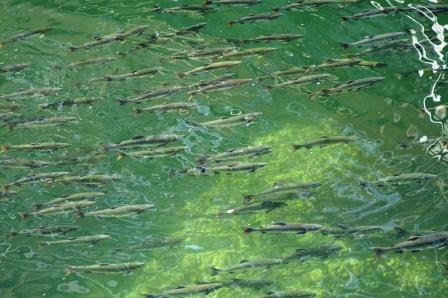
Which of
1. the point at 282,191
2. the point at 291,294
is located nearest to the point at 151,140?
the point at 282,191

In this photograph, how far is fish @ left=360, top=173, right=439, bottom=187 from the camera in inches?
264

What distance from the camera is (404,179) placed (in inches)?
266

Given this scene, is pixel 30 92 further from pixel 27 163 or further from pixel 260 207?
pixel 260 207

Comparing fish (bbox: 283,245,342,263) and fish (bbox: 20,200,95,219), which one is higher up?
fish (bbox: 20,200,95,219)

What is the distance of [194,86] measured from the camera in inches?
300

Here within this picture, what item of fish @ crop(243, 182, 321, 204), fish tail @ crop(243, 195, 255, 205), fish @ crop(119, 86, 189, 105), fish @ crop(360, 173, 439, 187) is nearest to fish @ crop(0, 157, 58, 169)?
fish @ crop(119, 86, 189, 105)

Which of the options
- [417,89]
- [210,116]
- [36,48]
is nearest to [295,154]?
[210,116]

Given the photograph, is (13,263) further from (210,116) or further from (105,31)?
(105,31)

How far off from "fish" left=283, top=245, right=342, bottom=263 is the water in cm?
28

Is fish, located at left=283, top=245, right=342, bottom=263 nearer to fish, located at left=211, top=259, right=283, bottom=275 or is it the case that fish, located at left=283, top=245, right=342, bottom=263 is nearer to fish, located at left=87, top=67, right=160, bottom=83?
fish, located at left=211, top=259, right=283, bottom=275

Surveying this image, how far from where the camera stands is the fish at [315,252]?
20.5ft

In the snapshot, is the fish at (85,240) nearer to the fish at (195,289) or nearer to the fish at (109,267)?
the fish at (109,267)

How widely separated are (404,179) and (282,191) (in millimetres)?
1277

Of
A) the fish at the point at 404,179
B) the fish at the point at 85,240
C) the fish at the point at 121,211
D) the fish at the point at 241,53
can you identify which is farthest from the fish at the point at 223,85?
the fish at the point at 85,240
